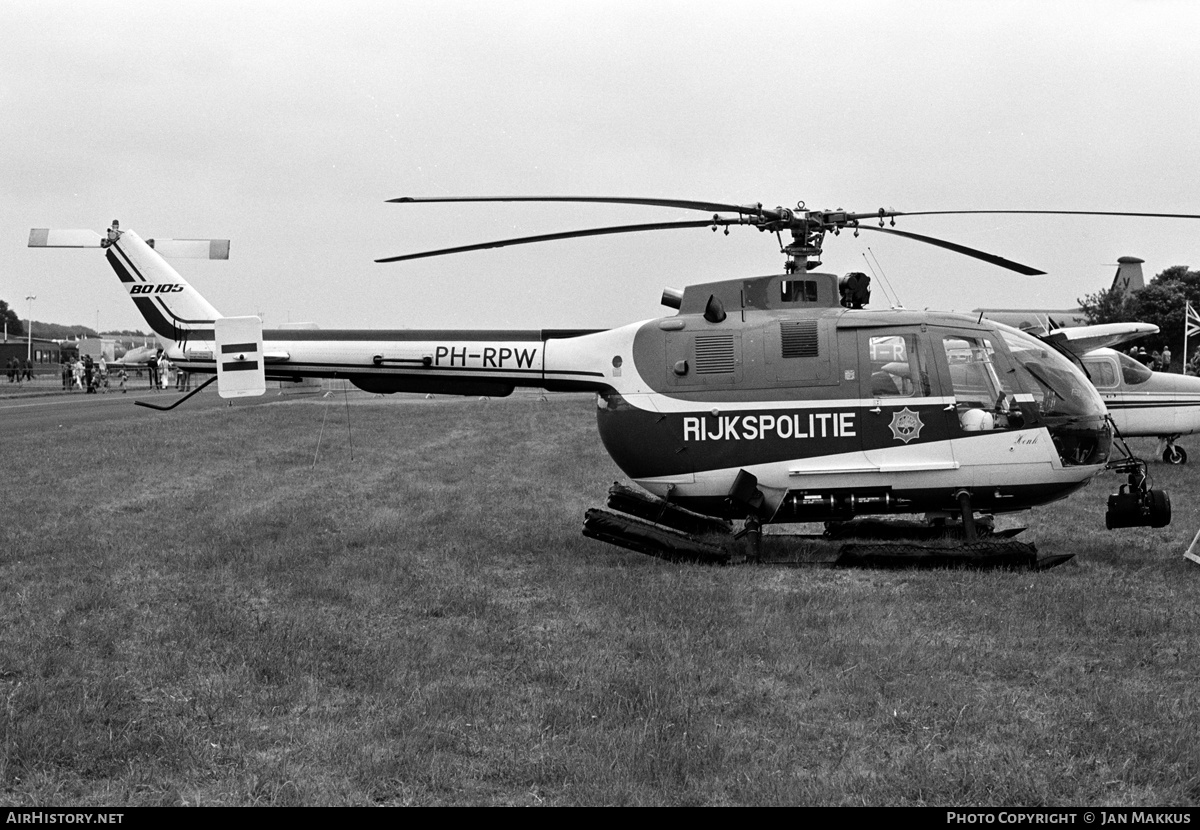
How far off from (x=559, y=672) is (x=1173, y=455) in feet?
50.3

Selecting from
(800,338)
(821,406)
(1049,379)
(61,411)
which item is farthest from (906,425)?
(61,411)

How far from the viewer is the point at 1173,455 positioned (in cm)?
1778

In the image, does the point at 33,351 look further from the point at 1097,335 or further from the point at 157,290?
the point at 1097,335

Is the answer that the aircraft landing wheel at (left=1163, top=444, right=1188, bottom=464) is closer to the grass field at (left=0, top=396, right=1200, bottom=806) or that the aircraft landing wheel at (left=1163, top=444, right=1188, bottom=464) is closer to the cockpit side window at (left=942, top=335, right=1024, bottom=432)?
the grass field at (left=0, top=396, right=1200, bottom=806)

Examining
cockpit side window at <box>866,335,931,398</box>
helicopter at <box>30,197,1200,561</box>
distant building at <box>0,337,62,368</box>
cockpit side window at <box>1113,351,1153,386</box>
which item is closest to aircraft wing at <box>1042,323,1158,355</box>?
cockpit side window at <box>1113,351,1153,386</box>

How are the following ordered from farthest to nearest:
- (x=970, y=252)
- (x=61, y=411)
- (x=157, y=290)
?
(x=61, y=411), (x=157, y=290), (x=970, y=252)

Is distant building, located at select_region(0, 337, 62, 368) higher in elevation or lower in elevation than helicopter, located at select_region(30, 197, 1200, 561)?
higher

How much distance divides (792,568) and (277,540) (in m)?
5.09

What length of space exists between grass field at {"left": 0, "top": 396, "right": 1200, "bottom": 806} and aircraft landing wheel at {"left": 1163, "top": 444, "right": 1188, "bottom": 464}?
7.21m

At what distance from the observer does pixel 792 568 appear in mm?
9383

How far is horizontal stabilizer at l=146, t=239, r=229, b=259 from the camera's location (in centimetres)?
1190

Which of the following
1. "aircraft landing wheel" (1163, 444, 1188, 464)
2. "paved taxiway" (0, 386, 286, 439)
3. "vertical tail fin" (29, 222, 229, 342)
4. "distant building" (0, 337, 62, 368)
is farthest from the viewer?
"distant building" (0, 337, 62, 368)

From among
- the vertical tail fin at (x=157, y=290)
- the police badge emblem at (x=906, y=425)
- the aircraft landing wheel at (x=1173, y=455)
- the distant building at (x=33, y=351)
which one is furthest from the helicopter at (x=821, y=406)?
the distant building at (x=33, y=351)

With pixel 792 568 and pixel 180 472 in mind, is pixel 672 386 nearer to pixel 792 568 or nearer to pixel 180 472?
pixel 792 568
